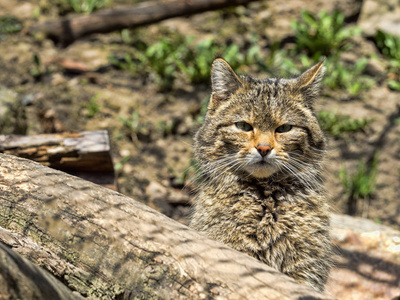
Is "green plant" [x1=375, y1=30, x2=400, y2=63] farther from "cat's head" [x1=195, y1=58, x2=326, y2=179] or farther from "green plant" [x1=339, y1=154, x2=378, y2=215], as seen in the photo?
"cat's head" [x1=195, y1=58, x2=326, y2=179]

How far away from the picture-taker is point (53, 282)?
2.12 metres

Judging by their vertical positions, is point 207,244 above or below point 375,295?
above

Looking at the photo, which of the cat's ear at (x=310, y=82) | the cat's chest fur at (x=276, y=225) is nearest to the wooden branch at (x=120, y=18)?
the cat's ear at (x=310, y=82)

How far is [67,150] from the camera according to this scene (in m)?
3.82

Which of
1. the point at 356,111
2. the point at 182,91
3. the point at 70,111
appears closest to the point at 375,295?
the point at 356,111

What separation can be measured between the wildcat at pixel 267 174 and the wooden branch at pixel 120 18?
12.8 ft

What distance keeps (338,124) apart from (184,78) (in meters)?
2.52

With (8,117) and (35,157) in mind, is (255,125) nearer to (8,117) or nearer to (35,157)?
(35,157)

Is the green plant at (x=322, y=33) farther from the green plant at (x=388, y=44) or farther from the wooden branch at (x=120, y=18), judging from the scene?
the wooden branch at (x=120, y=18)

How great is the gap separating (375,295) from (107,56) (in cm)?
513

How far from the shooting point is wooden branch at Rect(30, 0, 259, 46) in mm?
6934

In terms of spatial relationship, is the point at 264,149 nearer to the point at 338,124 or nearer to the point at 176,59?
the point at 338,124

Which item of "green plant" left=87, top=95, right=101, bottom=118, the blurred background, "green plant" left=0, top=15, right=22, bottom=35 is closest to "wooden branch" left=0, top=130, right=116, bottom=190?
the blurred background

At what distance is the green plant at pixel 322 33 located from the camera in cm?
705
